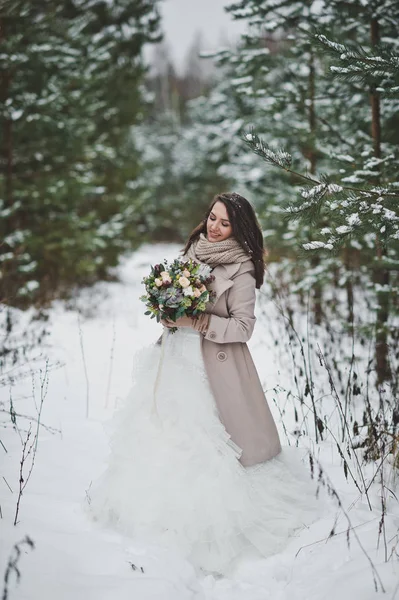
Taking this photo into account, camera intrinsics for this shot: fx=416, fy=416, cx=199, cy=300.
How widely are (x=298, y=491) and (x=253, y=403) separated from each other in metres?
0.72

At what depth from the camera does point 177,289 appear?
2.42m

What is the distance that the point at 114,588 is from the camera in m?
2.15

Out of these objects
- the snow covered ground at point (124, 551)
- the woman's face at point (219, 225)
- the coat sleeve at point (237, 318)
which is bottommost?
the snow covered ground at point (124, 551)

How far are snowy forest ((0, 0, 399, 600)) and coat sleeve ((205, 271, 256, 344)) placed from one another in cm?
63

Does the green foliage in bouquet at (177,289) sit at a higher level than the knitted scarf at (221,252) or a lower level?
lower

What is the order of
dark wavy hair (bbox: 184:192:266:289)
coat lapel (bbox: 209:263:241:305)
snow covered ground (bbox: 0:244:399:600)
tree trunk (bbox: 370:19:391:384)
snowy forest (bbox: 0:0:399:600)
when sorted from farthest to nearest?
tree trunk (bbox: 370:19:391:384)
dark wavy hair (bbox: 184:192:266:289)
coat lapel (bbox: 209:263:241:305)
snowy forest (bbox: 0:0:399:600)
snow covered ground (bbox: 0:244:399:600)

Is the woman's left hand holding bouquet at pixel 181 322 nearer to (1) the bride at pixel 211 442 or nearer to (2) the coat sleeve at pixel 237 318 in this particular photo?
(1) the bride at pixel 211 442


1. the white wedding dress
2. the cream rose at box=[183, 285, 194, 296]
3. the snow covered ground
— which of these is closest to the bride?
the white wedding dress

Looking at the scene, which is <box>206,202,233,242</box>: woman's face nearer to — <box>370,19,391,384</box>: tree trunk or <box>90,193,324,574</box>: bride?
<box>90,193,324,574</box>: bride

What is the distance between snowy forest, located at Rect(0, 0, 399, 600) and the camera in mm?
2527

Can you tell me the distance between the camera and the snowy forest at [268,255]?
2.53 m

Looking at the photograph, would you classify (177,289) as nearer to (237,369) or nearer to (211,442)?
(237,369)

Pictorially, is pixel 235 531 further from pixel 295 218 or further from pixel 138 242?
pixel 138 242

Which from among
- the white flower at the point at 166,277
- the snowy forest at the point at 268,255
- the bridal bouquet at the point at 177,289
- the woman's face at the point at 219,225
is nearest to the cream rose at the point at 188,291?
the bridal bouquet at the point at 177,289
